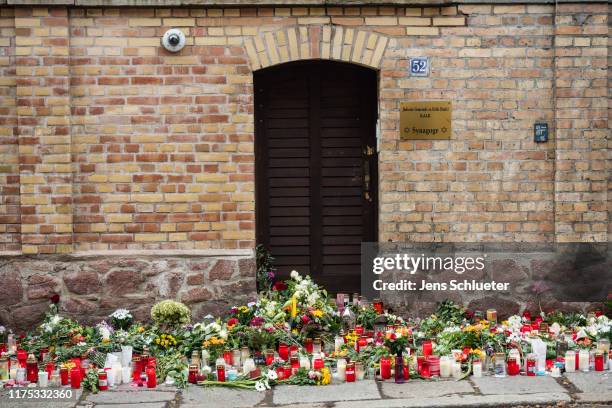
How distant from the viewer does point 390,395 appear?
5875 mm

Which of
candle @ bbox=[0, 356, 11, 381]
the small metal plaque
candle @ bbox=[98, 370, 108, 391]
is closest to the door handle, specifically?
the small metal plaque

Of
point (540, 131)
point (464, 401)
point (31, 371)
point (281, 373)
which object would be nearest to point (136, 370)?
point (31, 371)

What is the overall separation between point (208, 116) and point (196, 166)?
45cm

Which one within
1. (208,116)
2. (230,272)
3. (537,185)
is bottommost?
(230,272)

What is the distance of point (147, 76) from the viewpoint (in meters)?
7.49

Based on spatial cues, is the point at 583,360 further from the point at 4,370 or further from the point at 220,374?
the point at 4,370

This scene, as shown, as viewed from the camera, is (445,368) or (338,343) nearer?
(445,368)

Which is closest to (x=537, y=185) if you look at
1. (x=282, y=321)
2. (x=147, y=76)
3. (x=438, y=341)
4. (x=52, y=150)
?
(x=438, y=341)

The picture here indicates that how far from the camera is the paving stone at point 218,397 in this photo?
5.80 metres

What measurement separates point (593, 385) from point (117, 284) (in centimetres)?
401

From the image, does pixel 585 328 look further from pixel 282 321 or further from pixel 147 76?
pixel 147 76

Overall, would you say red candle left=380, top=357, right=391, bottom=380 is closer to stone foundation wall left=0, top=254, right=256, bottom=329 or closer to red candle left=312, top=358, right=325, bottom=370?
red candle left=312, top=358, right=325, bottom=370

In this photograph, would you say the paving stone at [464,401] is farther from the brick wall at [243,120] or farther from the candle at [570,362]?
the brick wall at [243,120]

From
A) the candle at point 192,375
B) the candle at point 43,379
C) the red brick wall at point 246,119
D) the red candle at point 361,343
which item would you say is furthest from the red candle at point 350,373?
the candle at point 43,379
